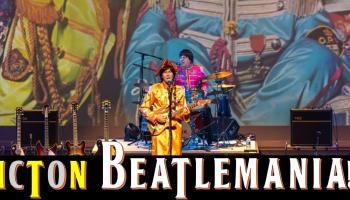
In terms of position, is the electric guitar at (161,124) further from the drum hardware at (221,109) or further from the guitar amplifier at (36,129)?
the guitar amplifier at (36,129)

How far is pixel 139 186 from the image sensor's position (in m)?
4.02

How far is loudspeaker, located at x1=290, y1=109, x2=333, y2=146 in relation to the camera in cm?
1241

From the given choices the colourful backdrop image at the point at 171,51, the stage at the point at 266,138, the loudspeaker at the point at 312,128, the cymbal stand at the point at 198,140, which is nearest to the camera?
the cymbal stand at the point at 198,140

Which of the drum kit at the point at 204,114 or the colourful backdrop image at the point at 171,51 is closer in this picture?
the drum kit at the point at 204,114

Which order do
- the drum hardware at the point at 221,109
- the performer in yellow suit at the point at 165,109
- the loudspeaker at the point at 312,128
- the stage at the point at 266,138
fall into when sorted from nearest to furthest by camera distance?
the performer in yellow suit at the point at 165,109 → the drum hardware at the point at 221,109 → the loudspeaker at the point at 312,128 → the stage at the point at 266,138

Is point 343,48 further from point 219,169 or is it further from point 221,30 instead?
point 219,169

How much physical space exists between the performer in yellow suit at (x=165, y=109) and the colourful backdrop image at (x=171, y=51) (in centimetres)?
513

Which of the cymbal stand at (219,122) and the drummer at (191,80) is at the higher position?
the drummer at (191,80)

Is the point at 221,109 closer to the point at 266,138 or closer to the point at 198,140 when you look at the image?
the point at 198,140

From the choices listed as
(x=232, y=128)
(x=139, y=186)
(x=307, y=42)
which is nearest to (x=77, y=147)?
(x=232, y=128)

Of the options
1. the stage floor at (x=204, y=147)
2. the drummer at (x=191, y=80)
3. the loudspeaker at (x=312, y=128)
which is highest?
the drummer at (x=191, y=80)

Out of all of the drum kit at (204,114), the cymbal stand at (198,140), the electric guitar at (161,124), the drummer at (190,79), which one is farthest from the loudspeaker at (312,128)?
the electric guitar at (161,124)

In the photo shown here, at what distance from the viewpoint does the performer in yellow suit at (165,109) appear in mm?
7934

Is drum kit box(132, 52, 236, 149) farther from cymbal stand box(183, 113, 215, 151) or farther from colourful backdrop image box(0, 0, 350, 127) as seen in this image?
colourful backdrop image box(0, 0, 350, 127)
